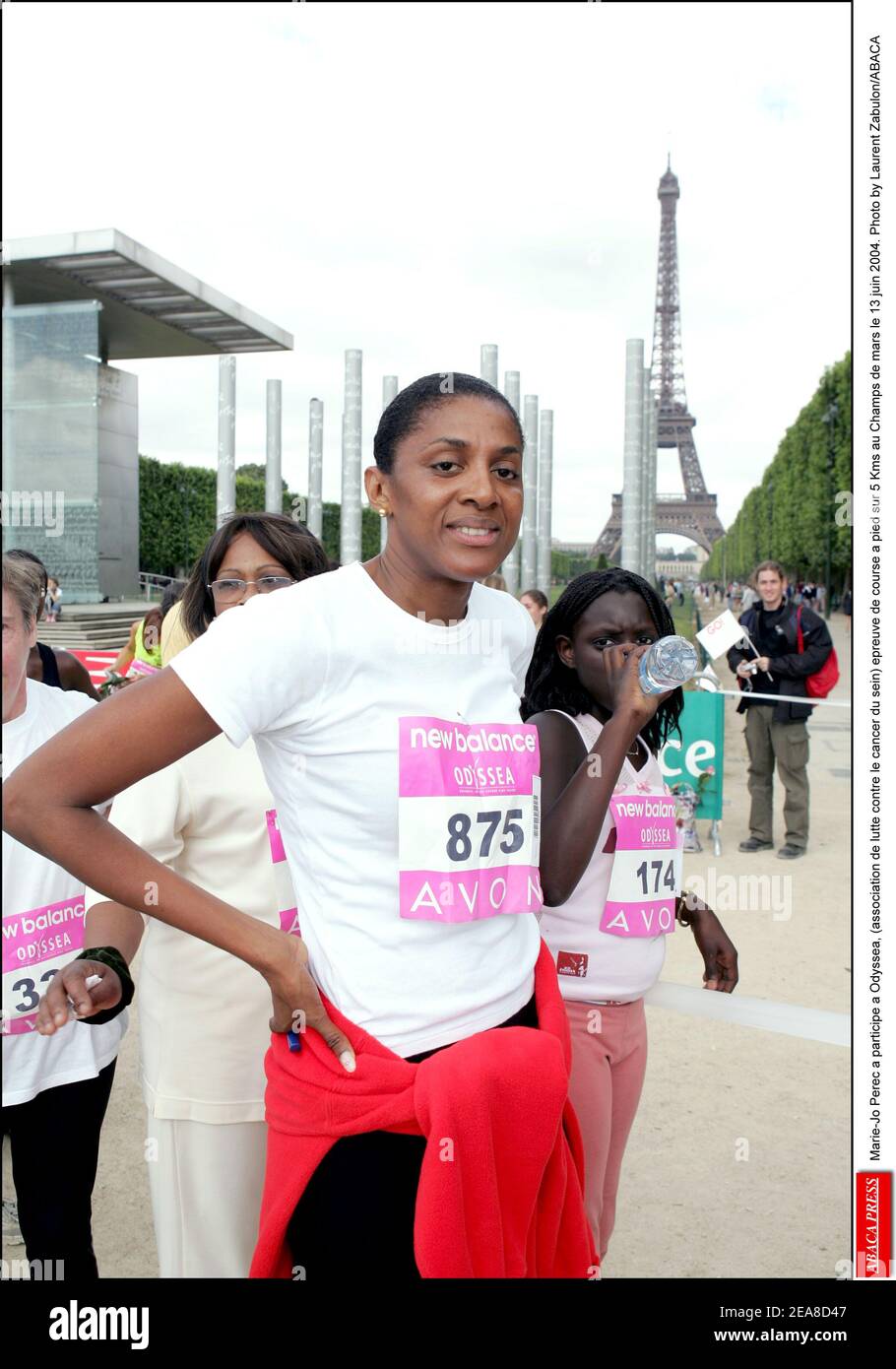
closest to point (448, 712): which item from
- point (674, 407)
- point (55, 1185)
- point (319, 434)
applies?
point (55, 1185)

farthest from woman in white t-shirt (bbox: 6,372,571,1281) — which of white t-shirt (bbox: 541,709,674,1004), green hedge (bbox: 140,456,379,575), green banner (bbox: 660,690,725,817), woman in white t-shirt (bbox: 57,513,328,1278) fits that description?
green hedge (bbox: 140,456,379,575)

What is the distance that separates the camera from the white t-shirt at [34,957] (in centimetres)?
220

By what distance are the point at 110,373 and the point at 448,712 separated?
1142 inches

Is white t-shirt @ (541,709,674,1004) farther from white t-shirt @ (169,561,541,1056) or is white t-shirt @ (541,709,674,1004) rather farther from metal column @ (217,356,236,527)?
metal column @ (217,356,236,527)

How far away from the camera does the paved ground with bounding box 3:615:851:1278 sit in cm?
314

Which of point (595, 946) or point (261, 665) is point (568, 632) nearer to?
point (595, 946)

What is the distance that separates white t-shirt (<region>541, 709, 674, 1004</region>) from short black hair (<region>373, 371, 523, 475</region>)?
86cm

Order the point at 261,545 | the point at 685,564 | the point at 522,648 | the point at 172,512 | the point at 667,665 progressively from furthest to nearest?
the point at 685,564 < the point at 172,512 < the point at 261,545 < the point at 667,665 < the point at 522,648

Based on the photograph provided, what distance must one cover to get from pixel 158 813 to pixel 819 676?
7158mm

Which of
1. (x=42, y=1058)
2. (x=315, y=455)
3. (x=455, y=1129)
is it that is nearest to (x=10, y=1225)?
(x=42, y=1058)

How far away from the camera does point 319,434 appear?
68.6ft

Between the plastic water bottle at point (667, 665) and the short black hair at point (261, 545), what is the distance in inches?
33.7

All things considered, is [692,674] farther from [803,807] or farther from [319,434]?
[319,434]

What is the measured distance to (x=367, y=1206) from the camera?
4.73 feet
